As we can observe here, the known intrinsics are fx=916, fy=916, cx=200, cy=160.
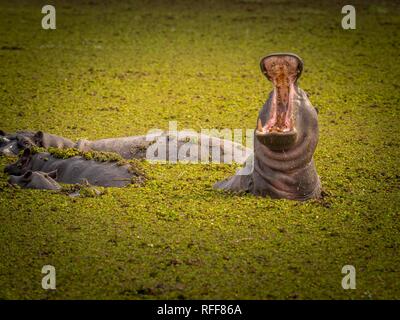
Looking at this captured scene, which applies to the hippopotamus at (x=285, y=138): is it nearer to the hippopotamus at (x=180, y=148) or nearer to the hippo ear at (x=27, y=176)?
the hippopotamus at (x=180, y=148)

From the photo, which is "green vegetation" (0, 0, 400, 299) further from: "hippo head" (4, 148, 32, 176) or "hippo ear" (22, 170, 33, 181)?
"hippo head" (4, 148, 32, 176)

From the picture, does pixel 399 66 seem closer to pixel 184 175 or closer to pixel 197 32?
pixel 197 32

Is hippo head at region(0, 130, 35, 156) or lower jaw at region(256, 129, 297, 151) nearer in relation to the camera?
lower jaw at region(256, 129, 297, 151)

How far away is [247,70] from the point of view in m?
13.0

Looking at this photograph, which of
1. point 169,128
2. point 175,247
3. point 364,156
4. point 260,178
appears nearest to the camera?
point 175,247

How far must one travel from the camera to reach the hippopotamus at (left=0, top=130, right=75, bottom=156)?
9.20 meters

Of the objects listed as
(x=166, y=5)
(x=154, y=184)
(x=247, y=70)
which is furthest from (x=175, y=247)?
(x=166, y=5)

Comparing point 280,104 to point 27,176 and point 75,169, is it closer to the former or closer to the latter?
point 75,169

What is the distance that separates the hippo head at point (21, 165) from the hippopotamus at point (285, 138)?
2.21m

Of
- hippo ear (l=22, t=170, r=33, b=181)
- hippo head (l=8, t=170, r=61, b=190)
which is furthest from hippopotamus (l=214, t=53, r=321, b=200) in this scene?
hippo ear (l=22, t=170, r=33, b=181)

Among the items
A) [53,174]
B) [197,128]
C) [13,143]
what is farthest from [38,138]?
[197,128]

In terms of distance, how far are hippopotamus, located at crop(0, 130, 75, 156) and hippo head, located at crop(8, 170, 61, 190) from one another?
2.86 ft

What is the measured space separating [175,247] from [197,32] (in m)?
8.49

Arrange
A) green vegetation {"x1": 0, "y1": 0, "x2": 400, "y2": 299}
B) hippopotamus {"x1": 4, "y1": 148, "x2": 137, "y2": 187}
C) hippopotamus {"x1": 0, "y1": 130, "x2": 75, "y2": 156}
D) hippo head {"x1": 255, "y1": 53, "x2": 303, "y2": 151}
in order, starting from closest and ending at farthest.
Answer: green vegetation {"x1": 0, "y1": 0, "x2": 400, "y2": 299} → hippo head {"x1": 255, "y1": 53, "x2": 303, "y2": 151} → hippopotamus {"x1": 4, "y1": 148, "x2": 137, "y2": 187} → hippopotamus {"x1": 0, "y1": 130, "x2": 75, "y2": 156}
